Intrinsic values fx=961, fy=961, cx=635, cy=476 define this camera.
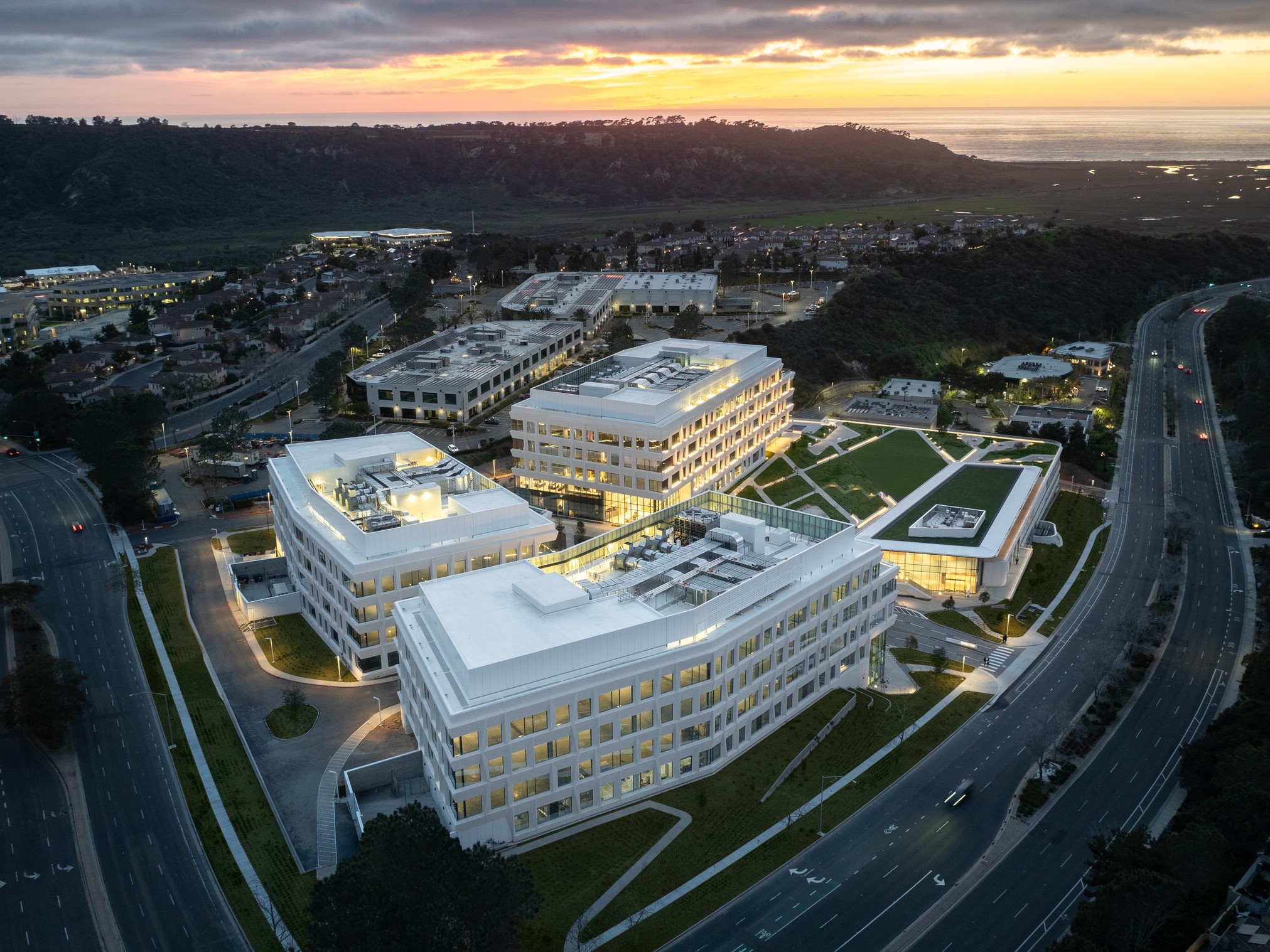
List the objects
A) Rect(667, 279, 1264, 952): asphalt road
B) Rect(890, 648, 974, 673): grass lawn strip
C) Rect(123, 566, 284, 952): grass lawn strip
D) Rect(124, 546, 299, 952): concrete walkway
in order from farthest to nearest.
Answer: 1. Rect(890, 648, 974, 673): grass lawn strip
2. Rect(124, 546, 299, 952): concrete walkway
3. Rect(667, 279, 1264, 952): asphalt road
4. Rect(123, 566, 284, 952): grass lawn strip

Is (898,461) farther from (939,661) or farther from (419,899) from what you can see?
(419,899)

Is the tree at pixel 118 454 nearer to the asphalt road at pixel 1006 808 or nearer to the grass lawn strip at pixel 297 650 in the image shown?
the grass lawn strip at pixel 297 650

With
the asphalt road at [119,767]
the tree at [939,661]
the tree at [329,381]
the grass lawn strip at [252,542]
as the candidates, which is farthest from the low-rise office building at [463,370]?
the tree at [939,661]

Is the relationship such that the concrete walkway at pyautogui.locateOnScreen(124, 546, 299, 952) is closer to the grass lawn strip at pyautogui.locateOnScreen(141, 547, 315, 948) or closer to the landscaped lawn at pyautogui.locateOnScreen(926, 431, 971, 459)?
the grass lawn strip at pyautogui.locateOnScreen(141, 547, 315, 948)

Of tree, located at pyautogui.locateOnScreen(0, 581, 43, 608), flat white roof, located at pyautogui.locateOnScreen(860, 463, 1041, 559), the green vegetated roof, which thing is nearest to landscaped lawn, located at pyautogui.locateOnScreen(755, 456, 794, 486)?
flat white roof, located at pyautogui.locateOnScreen(860, 463, 1041, 559)

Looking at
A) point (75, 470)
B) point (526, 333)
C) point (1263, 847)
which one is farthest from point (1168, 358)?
point (75, 470)
